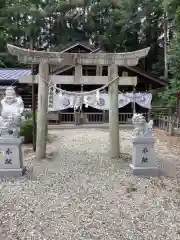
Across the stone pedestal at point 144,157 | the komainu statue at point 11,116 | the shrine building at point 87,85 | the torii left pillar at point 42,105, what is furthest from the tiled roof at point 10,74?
the stone pedestal at point 144,157

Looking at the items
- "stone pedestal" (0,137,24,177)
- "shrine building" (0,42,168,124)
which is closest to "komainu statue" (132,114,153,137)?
"stone pedestal" (0,137,24,177)

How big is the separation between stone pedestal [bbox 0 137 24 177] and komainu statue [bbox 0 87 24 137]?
0.49 ft

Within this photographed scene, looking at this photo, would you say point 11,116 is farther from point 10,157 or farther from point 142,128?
point 142,128

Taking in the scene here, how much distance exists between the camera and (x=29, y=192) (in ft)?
16.6

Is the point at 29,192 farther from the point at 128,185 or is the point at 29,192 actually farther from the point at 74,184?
the point at 128,185

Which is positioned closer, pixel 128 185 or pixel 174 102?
pixel 128 185

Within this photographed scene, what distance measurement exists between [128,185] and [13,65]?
2246 centimetres

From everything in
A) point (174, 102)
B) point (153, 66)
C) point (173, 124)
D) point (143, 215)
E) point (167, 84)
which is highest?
point (153, 66)

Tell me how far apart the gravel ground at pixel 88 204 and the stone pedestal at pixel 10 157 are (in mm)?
290

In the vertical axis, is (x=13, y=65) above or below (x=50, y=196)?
above

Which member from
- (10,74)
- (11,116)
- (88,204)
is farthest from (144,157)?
(10,74)

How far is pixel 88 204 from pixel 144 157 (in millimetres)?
2123

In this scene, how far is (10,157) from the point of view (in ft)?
19.5

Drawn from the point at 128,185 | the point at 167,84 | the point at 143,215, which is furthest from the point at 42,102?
the point at 167,84
